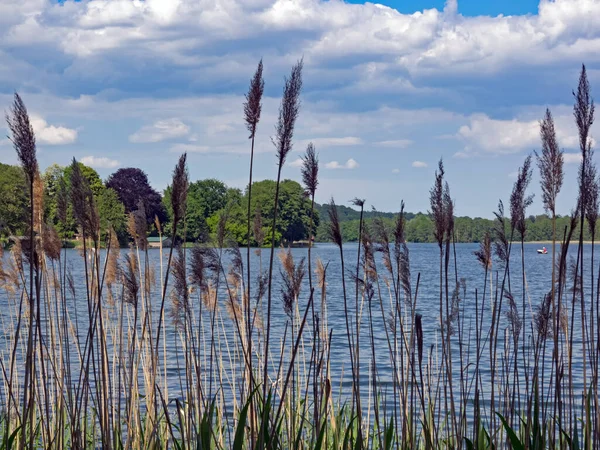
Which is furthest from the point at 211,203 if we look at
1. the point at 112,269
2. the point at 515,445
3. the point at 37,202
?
the point at 515,445

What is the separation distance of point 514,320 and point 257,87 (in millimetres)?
2650

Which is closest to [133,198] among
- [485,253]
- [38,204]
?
[38,204]

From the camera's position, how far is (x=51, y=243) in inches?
175

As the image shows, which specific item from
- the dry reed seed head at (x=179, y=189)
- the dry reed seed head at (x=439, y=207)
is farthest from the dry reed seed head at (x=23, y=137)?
the dry reed seed head at (x=439, y=207)

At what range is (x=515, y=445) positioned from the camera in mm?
3516

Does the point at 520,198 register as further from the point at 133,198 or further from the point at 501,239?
the point at 133,198

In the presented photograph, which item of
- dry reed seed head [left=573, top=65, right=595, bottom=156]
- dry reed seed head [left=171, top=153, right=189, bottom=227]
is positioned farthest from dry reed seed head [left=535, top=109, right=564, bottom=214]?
dry reed seed head [left=171, top=153, right=189, bottom=227]

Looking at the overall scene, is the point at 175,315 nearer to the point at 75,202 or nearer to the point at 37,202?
the point at 37,202

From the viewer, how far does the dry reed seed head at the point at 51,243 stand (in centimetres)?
441

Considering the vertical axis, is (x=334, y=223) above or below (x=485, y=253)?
above

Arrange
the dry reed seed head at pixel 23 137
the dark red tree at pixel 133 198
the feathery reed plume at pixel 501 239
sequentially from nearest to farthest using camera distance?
the dry reed seed head at pixel 23 137 → the feathery reed plume at pixel 501 239 → the dark red tree at pixel 133 198

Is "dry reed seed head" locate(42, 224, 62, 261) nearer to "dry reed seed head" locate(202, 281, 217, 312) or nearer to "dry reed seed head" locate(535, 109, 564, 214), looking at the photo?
"dry reed seed head" locate(202, 281, 217, 312)

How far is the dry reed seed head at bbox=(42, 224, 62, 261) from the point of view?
4414 mm

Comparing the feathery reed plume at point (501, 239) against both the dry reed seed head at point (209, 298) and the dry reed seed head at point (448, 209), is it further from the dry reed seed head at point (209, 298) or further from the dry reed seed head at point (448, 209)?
the dry reed seed head at point (209, 298)
